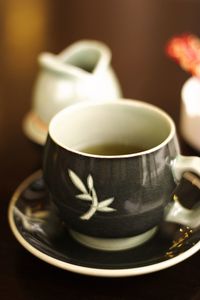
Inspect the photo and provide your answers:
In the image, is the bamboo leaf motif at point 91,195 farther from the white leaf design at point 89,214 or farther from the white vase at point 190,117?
the white vase at point 190,117

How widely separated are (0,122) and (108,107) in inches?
9.2

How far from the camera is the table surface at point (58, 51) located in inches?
17.6

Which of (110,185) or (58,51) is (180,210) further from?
(58,51)

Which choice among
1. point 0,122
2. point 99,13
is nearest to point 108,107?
point 0,122

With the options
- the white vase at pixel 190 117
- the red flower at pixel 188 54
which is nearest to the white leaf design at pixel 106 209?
the white vase at pixel 190 117

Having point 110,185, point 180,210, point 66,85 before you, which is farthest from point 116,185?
point 66,85

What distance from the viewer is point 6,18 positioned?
1106 mm

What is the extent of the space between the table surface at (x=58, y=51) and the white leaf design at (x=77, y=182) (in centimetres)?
8

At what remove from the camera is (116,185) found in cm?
44

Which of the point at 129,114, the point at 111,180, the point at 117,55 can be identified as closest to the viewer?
the point at 111,180

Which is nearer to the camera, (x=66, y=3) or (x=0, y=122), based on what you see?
(x=0, y=122)

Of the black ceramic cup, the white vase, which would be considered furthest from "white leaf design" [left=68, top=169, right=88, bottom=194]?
the white vase

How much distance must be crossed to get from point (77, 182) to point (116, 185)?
0.12 feet

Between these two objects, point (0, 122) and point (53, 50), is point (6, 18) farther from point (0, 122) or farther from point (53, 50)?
point (0, 122)
